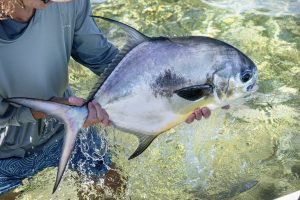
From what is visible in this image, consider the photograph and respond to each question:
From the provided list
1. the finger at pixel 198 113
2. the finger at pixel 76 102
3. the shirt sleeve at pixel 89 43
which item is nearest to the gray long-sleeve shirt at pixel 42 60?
the shirt sleeve at pixel 89 43

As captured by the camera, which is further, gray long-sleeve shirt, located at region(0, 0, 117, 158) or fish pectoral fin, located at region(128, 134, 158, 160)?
gray long-sleeve shirt, located at region(0, 0, 117, 158)

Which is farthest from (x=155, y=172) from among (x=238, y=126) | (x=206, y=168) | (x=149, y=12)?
(x=149, y=12)

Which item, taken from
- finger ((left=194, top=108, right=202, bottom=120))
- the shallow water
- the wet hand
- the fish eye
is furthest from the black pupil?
the shallow water

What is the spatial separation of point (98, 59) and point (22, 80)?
18.0 inches

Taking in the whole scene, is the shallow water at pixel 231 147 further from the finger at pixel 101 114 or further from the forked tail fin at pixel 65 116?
the forked tail fin at pixel 65 116

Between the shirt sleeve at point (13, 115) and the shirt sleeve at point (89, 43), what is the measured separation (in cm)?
50

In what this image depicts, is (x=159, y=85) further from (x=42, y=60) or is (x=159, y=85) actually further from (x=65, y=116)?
(x=42, y=60)

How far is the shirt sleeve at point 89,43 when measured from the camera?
9.21 ft

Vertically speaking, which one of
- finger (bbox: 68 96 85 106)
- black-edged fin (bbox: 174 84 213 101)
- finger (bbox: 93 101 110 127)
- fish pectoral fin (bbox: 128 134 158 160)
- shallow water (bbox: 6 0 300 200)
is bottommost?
shallow water (bbox: 6 0 300 200)

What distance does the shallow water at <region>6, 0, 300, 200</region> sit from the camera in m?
3.49

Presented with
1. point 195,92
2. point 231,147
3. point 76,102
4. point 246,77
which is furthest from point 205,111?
point 231,147

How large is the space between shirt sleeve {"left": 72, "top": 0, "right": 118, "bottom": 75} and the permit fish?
470mm

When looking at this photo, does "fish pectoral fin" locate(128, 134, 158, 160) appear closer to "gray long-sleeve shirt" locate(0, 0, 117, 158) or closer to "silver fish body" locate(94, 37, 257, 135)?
"silver fish body" locate(94, 37, 257, 135)

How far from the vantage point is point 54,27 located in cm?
266
